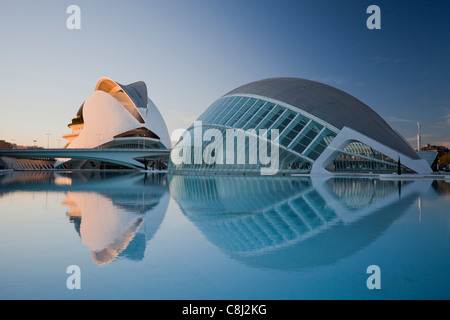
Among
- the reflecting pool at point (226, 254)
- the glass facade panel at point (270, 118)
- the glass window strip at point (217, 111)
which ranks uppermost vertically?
the glass window strip at point (217, 111)

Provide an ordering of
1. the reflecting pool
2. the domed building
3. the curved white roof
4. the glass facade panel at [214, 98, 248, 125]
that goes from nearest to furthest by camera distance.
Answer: the reflecting pool, the domed building, the curved white roof, the glass facade panel at [214, 98, 248, 125]

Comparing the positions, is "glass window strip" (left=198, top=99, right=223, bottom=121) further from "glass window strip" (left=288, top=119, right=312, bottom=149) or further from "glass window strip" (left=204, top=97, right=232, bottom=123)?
"glass window strip" (left=288, top=119, right=312, bottom=149)

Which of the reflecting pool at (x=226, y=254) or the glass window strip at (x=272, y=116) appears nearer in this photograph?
the reflecting pool at (x=226, y=254)

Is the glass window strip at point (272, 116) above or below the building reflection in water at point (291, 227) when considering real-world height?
above

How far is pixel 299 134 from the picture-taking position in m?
32.5

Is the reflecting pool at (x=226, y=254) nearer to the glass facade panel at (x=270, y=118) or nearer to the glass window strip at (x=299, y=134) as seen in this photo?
the glass window strip at (x=299, y=134)

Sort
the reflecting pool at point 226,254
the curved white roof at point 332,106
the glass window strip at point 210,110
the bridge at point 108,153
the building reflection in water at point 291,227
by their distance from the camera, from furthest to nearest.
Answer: the bridge at point 108,153 < the glass window strip at point 210,110 < the curved white roof at point 332,106 < the building reflection in water at point 291,227 < the reflecting pool at point 226,254

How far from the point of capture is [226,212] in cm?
1045

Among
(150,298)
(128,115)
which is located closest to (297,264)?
(150,298)

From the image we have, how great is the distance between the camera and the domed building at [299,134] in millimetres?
32312

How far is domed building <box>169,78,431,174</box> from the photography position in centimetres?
3231

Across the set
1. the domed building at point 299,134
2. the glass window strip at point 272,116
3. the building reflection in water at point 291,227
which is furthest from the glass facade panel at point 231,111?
the building reflection in water at point 291,227

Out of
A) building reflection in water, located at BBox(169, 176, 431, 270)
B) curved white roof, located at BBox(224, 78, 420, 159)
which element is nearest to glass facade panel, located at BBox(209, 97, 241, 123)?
Result: curved white roof, located at BBox(224, 78, 420, 159)
